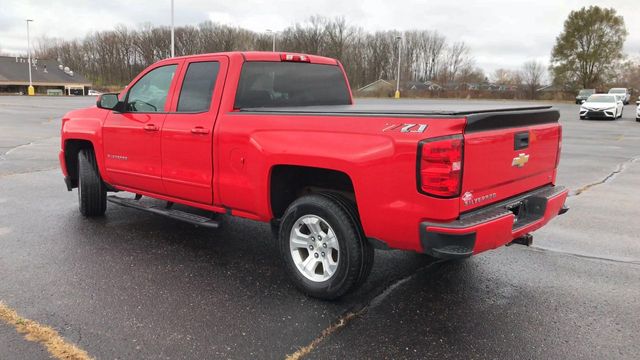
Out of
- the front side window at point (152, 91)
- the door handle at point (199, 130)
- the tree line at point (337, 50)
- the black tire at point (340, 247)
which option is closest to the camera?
the black tire at point (340, 247)

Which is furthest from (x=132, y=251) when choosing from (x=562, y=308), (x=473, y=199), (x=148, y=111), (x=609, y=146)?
(x=609, y=146)

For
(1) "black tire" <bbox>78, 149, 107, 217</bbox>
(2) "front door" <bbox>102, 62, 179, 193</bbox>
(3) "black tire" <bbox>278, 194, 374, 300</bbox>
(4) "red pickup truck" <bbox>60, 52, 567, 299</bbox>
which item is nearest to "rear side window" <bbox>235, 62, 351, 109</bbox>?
(4) "red pickup truck" <bbox>60, 52, 567, 299</bbox>

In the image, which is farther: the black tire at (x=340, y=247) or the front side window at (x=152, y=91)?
the front side window at (x=152, y=91)

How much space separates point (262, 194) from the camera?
4094 millimetres

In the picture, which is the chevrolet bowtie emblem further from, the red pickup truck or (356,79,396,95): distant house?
(356,79,396,95): distant house

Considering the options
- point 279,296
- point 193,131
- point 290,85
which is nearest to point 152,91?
point 193,131

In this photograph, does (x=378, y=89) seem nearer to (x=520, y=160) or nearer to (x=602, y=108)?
(x=602, y=108)

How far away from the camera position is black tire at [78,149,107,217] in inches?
233

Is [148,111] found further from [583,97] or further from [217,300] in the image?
[583,97]

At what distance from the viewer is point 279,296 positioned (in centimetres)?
392

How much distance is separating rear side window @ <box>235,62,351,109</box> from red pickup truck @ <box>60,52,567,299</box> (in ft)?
0.04

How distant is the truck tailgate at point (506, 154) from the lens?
10.6 feet

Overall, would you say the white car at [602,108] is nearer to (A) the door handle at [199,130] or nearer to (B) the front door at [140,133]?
(B) the front door at [140,133]

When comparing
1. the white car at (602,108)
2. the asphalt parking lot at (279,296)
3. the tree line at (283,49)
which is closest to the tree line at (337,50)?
the tree line at (283,49)
